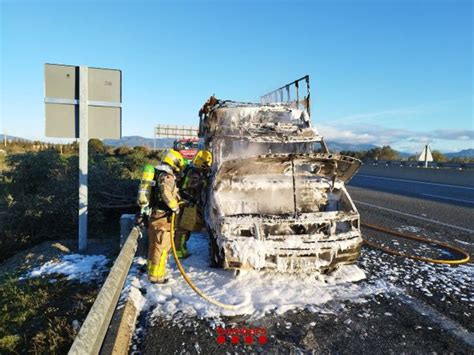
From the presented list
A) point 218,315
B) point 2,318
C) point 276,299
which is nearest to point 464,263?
point 276,299

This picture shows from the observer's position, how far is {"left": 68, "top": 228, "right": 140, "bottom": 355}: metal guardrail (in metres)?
2.00

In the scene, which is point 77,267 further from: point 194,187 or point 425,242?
point 425,242

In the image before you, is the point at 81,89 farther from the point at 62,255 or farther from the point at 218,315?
the point at 218,315

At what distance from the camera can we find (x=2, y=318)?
3.73 meters

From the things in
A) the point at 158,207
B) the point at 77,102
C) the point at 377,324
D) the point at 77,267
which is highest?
the point at 77,102

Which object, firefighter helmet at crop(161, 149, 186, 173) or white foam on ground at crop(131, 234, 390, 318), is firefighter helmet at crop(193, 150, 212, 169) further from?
white foam on ground at crop(131, 234, 390, 318)

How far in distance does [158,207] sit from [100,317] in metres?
2.55

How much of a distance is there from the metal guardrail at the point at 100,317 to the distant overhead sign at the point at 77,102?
3.01 meters

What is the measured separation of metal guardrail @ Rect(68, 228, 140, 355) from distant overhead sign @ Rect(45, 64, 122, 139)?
3013 millimetres

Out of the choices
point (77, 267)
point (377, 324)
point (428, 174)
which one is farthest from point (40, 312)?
point (428, 174)

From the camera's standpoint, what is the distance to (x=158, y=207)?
4836mm

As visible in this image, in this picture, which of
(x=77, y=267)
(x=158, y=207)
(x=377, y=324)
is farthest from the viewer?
(x=77, y=267)

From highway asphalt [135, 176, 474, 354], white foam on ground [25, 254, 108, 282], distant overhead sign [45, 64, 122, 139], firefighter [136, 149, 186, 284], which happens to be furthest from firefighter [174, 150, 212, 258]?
highway asphalt [135, 176, 474, 354]

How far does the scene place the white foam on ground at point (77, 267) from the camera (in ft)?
15.8
